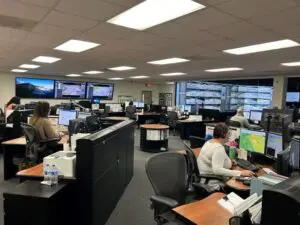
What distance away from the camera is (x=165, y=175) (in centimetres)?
225

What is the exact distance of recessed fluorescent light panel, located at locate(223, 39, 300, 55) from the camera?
389 centimetres

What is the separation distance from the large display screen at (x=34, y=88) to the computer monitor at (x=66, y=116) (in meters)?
6.89

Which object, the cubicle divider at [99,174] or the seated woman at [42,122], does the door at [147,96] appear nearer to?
the seated woman at [42,122]

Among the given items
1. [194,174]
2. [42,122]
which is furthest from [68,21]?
[194,174]

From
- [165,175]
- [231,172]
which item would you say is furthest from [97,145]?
[231,172]

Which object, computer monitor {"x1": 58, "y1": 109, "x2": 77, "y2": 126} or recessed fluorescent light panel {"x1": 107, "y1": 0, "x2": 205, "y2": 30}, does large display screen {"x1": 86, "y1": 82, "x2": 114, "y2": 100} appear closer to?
Result: computer monitor {"x1": 58, "y1": 109, "x2": 77, "y2": 126}

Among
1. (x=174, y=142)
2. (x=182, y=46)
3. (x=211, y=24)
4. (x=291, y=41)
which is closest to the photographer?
(x=211, y=24)

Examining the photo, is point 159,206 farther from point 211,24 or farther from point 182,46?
point 182,46

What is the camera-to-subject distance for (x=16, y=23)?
320cm

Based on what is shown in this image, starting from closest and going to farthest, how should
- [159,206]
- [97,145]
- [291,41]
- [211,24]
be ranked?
[159,206] < [97,145] < [211,24] < [291,41]

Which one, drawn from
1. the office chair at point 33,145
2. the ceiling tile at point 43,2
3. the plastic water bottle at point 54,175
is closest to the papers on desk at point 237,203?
the plastic water bottle at point 54,175

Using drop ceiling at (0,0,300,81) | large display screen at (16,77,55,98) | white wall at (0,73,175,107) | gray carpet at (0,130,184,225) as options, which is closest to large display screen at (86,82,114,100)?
white wall at (0,73,175,107)

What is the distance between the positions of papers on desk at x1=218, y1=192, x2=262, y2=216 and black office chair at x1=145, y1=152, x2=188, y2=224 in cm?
40

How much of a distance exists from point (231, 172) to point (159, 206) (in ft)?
3.00
